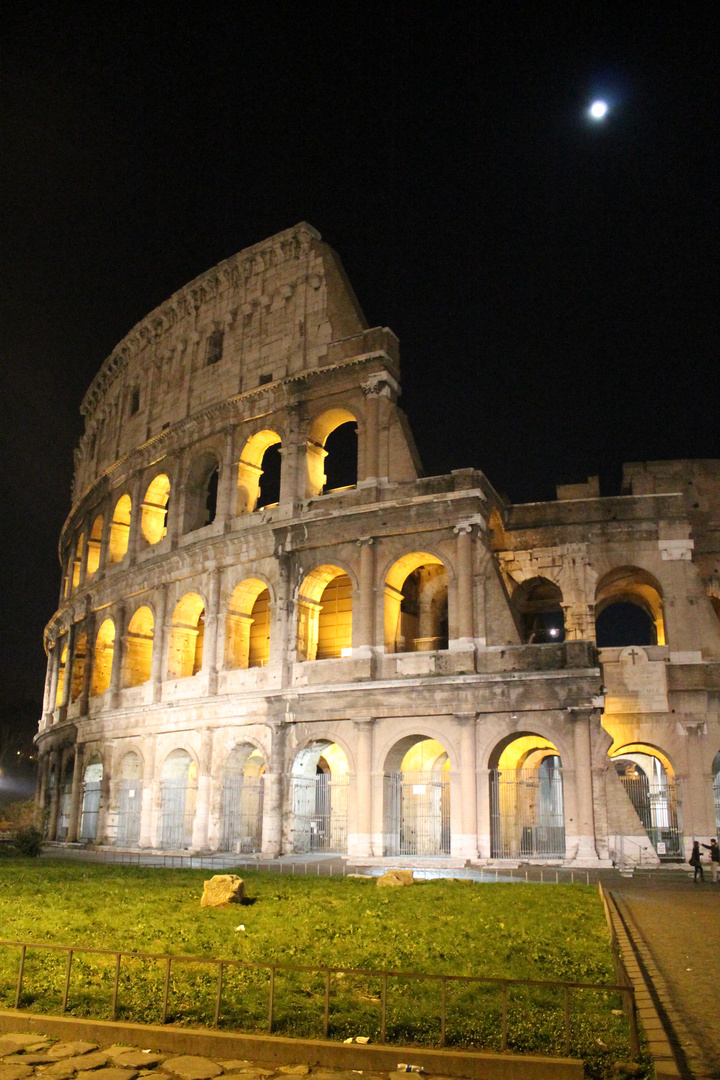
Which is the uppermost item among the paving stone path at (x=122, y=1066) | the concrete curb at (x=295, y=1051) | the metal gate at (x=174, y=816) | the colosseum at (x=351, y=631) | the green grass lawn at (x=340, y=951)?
the colosseum at (x=351, y=631)

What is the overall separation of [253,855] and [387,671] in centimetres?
539

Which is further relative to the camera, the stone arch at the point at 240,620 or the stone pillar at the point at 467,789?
the stone arch at the point at 240,620

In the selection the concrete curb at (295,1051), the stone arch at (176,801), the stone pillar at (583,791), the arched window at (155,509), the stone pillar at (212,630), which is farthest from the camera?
the arched window at (155,509)

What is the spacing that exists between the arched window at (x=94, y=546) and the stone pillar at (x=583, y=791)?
18.9m

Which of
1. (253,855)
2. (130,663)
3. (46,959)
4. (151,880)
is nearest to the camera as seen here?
(46,959)

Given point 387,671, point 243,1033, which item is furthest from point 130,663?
point 243,1033

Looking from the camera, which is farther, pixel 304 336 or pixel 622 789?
pixel 304 336

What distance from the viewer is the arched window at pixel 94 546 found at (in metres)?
31.4

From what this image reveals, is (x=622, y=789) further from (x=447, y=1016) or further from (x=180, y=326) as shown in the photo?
(x=180, y=326)

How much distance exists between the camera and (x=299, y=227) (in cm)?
2573

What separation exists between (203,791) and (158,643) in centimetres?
476

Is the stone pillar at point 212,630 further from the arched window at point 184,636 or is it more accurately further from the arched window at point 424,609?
the arched window at point 424,609

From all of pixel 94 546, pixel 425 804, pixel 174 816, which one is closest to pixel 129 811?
pixel 174 816

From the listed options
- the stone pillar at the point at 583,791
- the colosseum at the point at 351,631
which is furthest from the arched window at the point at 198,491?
the stone pillar at the point at 583,791
